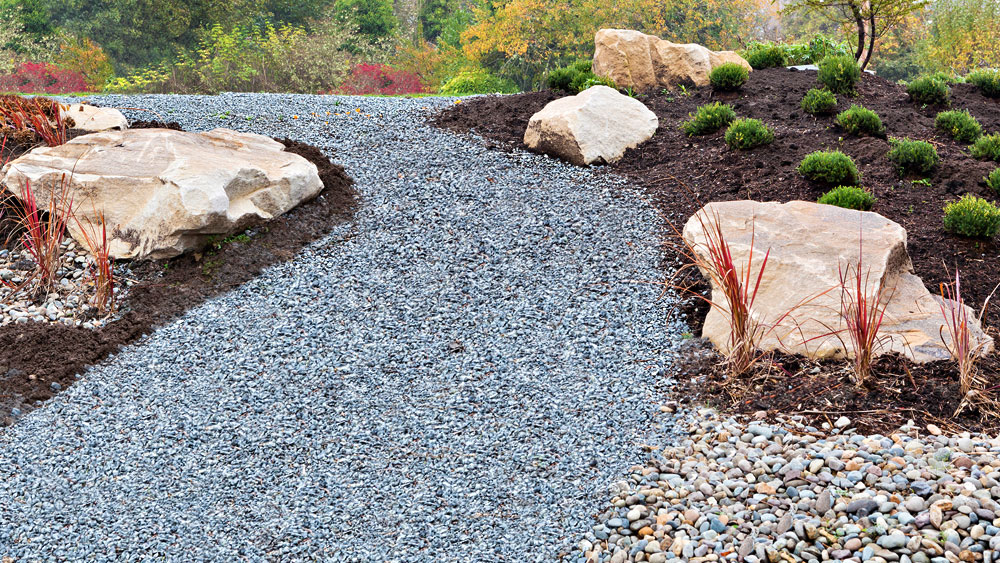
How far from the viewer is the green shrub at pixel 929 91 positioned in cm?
818

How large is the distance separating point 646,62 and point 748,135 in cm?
270

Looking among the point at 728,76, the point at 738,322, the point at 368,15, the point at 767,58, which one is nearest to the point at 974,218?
the point at 738,322

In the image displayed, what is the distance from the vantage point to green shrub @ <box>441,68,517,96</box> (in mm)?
14781

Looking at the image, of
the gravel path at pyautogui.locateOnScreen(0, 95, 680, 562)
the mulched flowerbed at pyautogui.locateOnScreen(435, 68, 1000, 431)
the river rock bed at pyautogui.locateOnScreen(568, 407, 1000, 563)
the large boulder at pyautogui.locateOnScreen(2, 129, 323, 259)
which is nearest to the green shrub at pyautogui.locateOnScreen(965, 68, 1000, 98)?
the mulched flowerbed at pyautogui.locateOnScreen(435, 68, 1000, 431)

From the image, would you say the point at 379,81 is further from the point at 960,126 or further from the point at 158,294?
the point at 158,294

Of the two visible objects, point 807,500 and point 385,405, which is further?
point 385,405

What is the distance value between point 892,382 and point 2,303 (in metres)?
5.59

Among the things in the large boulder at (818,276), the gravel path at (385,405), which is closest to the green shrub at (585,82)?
the gravel path at (385,405)

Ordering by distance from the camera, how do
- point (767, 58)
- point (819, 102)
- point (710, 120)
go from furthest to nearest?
point (767, 58) → point (819, 102) → point (710, 120)

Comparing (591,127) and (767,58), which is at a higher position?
(767,58)

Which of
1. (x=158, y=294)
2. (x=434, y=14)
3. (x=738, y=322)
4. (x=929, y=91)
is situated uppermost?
(x=929, y=91)

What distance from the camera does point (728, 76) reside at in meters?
8.64

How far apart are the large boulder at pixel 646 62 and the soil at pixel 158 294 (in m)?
3.86

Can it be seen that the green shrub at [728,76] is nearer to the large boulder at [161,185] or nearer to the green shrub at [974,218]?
the green shrub at [974,218]
